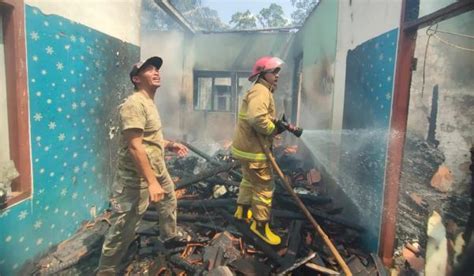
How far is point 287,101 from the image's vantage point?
1180 centimetres

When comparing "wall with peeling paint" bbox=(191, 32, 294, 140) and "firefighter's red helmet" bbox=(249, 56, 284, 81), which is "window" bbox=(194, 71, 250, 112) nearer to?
"wall with peeling paint" bbox=(191, 32, 294, 140)

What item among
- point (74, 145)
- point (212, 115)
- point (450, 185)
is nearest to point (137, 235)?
point (74, 145)

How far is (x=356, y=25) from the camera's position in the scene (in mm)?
4598

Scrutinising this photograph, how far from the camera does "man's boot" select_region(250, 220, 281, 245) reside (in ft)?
11.9

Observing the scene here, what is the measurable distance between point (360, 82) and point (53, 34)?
3652 mm

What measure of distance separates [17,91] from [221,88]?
1136 cm

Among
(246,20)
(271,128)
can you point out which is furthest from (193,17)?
(271,128)

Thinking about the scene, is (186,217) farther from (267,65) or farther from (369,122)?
(369,122)

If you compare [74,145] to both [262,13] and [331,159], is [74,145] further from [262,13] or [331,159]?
[262,13]

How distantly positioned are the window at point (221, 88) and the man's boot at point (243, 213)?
816cm

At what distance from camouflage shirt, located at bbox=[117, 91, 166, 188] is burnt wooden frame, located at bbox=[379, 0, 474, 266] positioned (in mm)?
2298

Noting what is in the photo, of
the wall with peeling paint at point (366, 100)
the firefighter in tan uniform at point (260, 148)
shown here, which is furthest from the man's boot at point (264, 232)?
the wall with peeling paint at point (366, 100)

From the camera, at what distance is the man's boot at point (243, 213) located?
13.3 feet

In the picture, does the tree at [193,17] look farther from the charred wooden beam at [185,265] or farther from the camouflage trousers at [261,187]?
the charred wooden beam at [185,265]
